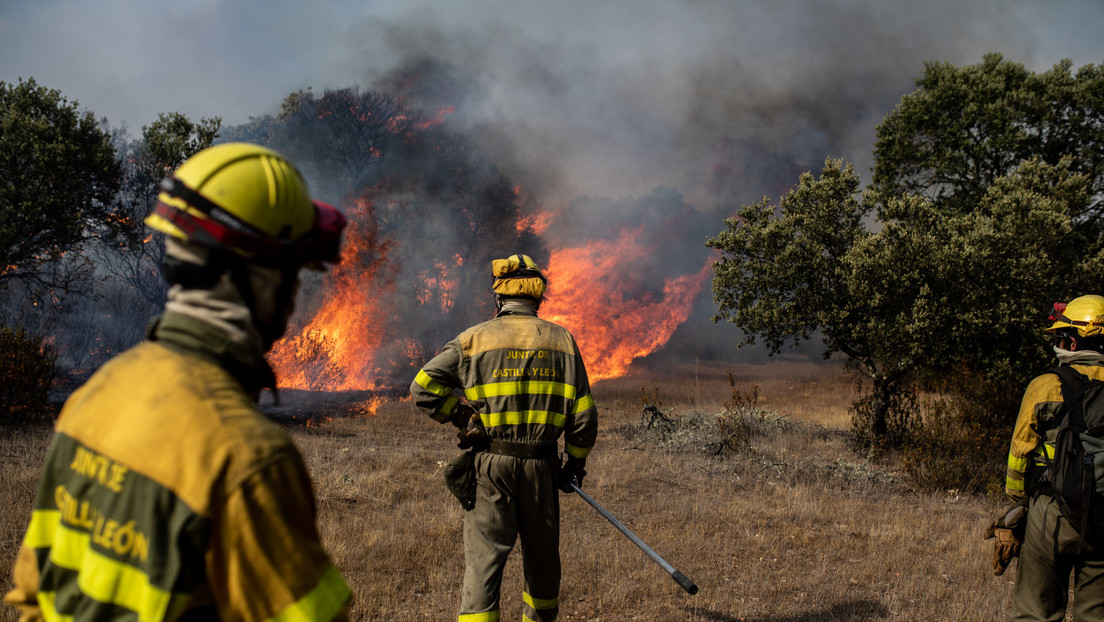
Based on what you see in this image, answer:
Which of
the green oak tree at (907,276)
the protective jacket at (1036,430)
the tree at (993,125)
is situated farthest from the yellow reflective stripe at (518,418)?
the tree at (993,125)

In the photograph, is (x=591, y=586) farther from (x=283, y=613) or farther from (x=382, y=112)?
(x=382, y=112)

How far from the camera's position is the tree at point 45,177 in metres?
12.8

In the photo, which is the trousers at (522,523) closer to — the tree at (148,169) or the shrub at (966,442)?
the shrub at (966,442)

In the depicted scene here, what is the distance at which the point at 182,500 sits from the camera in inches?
43.2

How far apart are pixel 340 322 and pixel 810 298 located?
15546mm

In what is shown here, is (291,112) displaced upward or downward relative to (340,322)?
upward

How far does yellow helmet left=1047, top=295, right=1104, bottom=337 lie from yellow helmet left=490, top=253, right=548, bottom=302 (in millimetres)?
3303

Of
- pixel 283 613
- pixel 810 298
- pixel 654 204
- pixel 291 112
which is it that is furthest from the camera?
pixel 654 204

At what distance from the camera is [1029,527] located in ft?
12.7

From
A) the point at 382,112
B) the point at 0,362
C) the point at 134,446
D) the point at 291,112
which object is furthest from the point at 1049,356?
the point at 291,112

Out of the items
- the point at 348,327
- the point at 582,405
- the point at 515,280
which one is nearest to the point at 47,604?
the point at 582,405

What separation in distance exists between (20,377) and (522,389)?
416 inches

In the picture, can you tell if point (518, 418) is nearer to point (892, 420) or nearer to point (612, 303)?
point (892, 420)

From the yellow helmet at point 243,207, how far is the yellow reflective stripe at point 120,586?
0.66 meters
